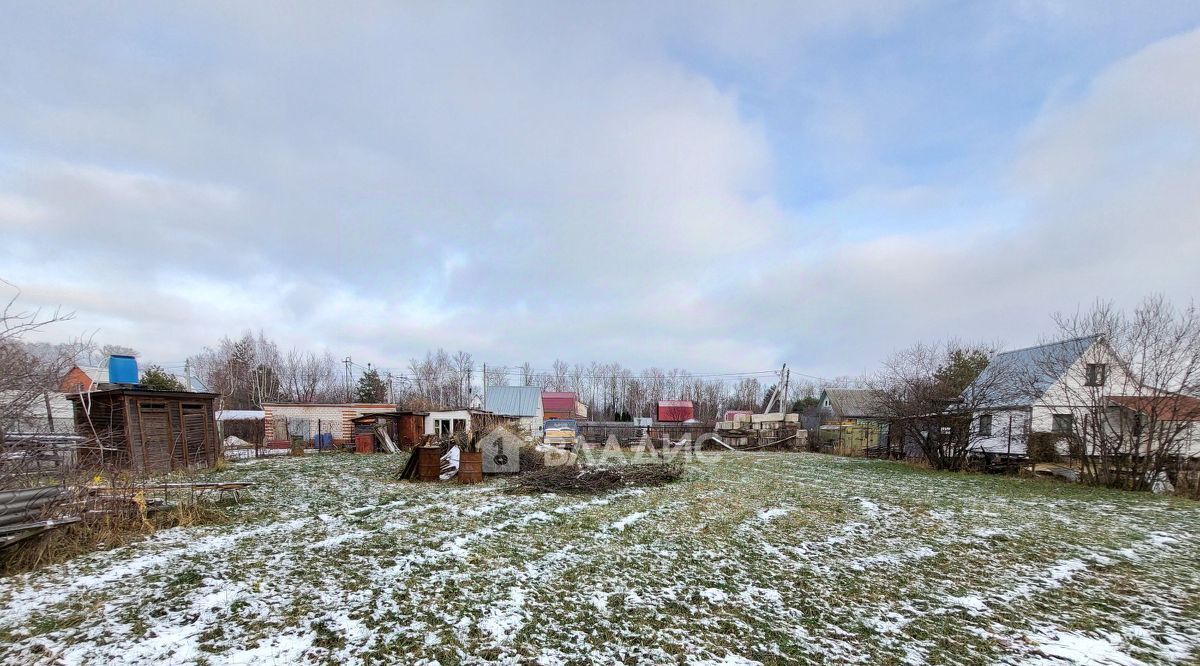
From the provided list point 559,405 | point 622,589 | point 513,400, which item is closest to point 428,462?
point 622,589

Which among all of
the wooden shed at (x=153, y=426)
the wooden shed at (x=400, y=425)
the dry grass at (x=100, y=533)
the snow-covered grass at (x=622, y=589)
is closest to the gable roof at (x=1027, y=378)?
the snow-covered grass at (x=622, y=589)

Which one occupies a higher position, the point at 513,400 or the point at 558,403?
the point at 513,400

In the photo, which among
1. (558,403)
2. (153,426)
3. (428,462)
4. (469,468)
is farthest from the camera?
(558,403)

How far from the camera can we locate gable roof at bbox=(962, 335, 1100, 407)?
527 inches

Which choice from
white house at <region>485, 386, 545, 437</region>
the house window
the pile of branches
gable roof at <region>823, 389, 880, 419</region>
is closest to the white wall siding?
the house window

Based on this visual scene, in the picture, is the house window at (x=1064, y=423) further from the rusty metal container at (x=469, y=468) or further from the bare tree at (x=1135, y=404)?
the rusty metal container at (x=469, y=468)

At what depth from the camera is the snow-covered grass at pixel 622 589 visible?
329cm

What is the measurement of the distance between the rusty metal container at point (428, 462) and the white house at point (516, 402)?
63.9 feet

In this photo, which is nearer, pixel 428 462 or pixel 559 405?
pixel 428 462

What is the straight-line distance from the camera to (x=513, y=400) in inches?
1251

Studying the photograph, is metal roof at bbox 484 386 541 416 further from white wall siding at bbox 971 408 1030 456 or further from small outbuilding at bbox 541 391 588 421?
white wall siding at bbox 971 408 1030 456

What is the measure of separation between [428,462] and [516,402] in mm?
20708

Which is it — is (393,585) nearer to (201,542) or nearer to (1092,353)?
(201,542)

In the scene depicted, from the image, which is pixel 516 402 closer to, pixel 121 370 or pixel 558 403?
pixel 558 403
